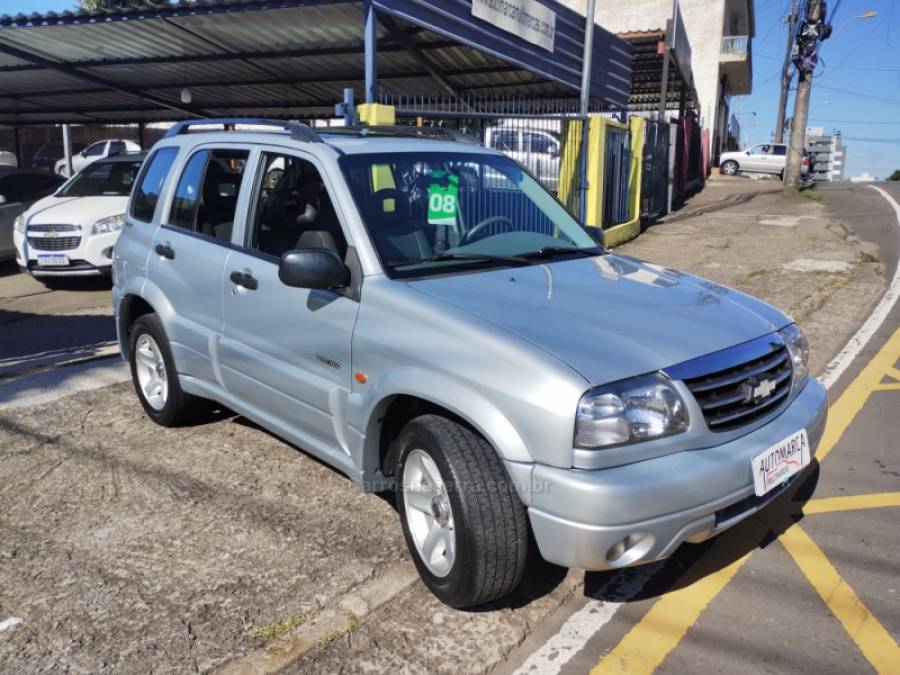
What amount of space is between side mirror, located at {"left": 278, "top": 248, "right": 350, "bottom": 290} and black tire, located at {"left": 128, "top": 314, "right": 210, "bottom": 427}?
1.80 metres

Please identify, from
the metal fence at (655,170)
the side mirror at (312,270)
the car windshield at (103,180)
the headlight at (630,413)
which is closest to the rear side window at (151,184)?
the side mirror at (312,270)

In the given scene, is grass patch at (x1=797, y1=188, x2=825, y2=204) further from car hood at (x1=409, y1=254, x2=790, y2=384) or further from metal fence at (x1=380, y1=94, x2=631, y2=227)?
car hood at (x1=409, y1=254, x2=790, y2=384)

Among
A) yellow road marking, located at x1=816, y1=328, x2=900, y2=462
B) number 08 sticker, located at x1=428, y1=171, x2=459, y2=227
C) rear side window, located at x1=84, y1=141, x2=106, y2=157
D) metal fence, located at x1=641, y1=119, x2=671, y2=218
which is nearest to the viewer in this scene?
number 08 sticker, located at x1=428, y1=171, x2=459, y2=227

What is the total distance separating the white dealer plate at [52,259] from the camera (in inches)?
400

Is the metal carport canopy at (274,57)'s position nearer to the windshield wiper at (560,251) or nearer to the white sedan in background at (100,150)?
the windshield wiper at (560,251)

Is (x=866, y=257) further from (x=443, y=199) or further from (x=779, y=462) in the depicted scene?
(x=779, y=462)

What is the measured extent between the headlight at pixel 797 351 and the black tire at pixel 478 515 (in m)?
1.49

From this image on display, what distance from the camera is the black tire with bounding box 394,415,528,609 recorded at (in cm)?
289

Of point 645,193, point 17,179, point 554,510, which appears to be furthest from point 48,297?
point 645,193

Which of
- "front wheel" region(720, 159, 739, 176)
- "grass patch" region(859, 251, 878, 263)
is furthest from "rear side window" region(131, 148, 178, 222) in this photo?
"front wheel" region(720, 159, 739, 176)

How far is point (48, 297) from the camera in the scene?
10.2 m

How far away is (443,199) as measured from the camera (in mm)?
4117

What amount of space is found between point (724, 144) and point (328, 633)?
4501 cm

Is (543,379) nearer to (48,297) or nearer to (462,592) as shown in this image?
(462,592)
